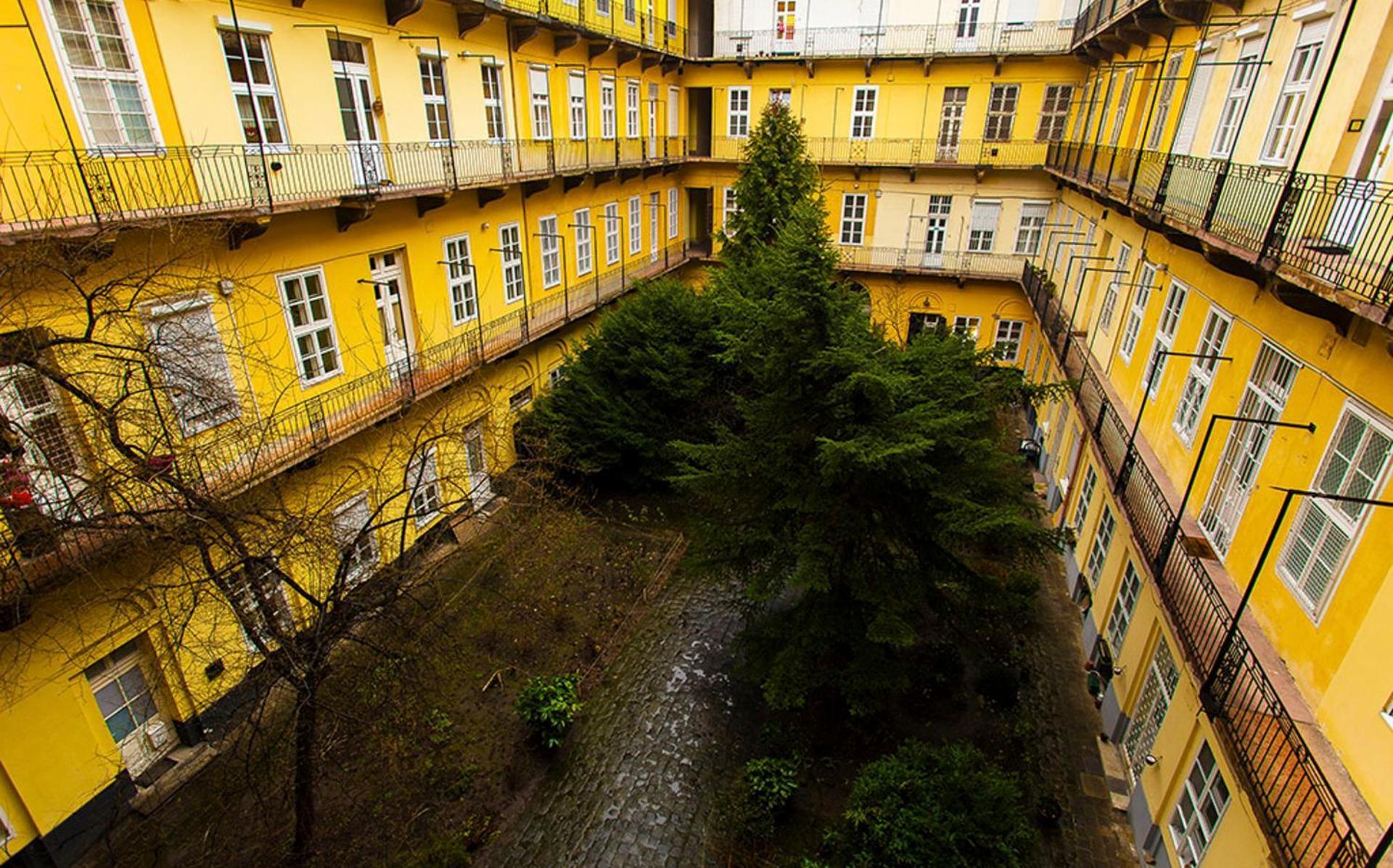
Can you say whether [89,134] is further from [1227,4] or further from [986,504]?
[1227,4]

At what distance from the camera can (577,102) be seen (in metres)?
19.8

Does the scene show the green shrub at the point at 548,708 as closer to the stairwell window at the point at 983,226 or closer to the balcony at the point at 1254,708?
the balcony at the point at 1254,708

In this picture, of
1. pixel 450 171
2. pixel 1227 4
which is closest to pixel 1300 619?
pixel 1227 4

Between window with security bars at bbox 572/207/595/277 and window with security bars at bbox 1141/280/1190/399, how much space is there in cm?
1463

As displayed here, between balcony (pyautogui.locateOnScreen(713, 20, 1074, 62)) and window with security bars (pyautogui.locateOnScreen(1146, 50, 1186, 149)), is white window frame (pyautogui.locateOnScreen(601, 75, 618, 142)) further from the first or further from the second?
window with security bars (pyautogui.locateOnScreen(1146, 50, 1186, 149))

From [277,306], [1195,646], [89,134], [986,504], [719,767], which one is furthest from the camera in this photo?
[277,306]

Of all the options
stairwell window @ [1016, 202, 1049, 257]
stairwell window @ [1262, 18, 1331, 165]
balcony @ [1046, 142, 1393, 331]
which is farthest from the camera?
stairwell window @ [1016, 202, 1049, 257]

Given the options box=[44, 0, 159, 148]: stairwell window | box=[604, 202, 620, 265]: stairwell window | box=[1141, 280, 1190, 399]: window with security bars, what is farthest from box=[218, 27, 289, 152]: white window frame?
box=[1141, 280, 1190, 399]: window with security bars

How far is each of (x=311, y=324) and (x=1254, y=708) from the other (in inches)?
560

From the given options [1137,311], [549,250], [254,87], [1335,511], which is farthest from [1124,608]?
[254,87]

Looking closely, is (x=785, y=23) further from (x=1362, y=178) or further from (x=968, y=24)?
(x=1362, y=178)

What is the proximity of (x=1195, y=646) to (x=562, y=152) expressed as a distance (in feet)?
58.2

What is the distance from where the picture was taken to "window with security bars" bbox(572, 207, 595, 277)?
2066 cm

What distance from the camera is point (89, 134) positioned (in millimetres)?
8703
